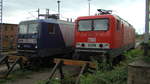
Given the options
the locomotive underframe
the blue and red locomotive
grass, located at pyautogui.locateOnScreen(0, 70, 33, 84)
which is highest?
the blue and red locomotive

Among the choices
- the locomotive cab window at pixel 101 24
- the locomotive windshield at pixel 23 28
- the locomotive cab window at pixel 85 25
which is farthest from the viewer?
the locomotive windshield at pixel 23 28

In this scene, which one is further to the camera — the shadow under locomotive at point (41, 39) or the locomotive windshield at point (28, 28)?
the locomotive windshield at point (28, 28)

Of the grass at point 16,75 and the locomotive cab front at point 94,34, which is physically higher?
the locomotive cab front at point 94,34

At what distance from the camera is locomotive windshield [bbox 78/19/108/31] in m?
9.82

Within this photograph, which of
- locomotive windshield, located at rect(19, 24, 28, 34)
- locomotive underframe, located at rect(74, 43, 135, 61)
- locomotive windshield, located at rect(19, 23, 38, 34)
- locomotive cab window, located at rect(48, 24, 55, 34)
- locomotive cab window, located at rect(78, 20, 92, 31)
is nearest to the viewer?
locomotive underframe, located at rect(74, 43, 135, 61)

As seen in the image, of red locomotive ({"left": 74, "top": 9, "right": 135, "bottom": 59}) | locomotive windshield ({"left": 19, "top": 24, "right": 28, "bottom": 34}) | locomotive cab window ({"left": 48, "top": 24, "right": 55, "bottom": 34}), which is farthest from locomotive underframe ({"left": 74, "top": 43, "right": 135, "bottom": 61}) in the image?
locomotive windshield ({"left": 19, "top": 24, "right": 28, "bottom": 34})

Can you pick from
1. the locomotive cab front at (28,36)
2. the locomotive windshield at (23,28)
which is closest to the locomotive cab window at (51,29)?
the locomotive cab front at (28,36)

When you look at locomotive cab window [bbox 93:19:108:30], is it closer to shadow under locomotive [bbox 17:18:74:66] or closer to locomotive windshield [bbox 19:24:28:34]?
shadow under locomotive [bbox 17:18:74:66]

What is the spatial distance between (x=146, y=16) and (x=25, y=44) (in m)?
8.29

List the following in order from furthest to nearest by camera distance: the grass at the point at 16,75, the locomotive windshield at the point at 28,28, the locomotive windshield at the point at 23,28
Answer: the locomotive windshield at the point at 23,28
the locomotive windshield at the point at 28,28
the grass at the point at 16,75

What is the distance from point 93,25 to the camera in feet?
33.3

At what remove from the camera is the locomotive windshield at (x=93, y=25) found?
9.82 metres

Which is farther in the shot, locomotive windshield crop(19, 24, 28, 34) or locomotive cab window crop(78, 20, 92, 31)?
locomotive windshield crop(19, 24, 28, 34)

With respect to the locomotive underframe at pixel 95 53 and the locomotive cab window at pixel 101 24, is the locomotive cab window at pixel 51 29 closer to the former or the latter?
the locomotive underframe at pixel 95 53
